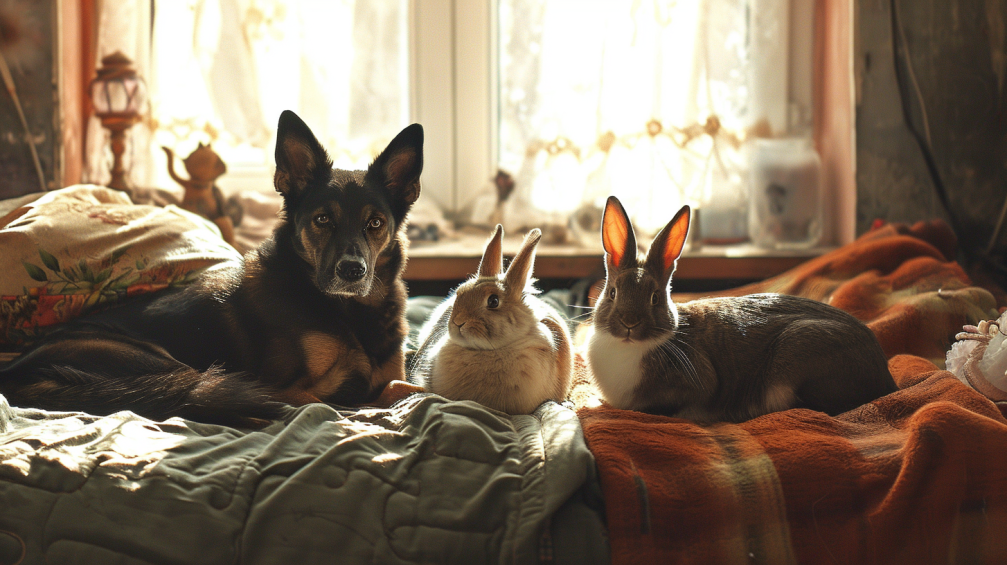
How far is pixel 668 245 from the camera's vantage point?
1.51m

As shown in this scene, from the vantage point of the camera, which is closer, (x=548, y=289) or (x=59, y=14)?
(x=59, y=14)

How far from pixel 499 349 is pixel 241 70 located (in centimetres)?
251

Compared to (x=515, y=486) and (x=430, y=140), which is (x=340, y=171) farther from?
(x=430, y=140)

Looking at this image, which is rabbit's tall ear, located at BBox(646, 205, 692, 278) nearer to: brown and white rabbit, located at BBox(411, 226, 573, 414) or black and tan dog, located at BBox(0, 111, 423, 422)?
brown and white rabbit, located at BBox(411, 226, 573, 414)

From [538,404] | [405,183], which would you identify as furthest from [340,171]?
[538,404]

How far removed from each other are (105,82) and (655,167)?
244cm

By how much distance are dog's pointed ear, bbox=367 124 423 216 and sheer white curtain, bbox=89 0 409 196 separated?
174 centimetres

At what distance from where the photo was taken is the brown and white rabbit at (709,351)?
1.43 meters

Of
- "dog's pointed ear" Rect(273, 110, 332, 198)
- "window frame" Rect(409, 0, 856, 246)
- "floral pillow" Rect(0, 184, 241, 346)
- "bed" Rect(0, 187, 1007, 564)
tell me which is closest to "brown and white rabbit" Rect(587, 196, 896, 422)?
"bed" Rect(0, 187, 1007, 564)

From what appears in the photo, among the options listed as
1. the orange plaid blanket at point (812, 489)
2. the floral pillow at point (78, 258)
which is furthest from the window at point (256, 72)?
the orange plaid blanket at point (812, 489)

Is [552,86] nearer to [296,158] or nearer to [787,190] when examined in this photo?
[787,190]

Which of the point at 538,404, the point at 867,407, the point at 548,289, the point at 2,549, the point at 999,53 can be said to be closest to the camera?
the point at 2,549

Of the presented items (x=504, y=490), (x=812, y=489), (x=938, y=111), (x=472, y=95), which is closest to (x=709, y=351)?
(x=812, y=489)

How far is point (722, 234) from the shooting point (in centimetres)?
341
